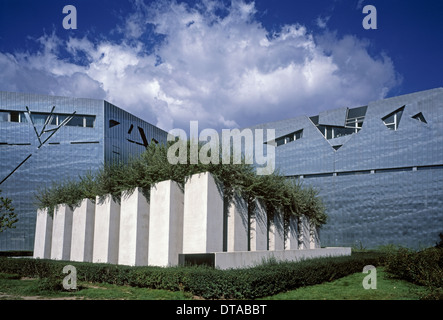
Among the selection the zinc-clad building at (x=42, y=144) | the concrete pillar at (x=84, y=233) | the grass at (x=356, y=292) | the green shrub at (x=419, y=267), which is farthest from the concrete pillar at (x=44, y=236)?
the green shrub at (x=419, y=267)

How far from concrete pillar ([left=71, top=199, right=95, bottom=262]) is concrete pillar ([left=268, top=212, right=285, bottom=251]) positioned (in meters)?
9.23

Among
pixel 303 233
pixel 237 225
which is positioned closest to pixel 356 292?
pixel 237 225

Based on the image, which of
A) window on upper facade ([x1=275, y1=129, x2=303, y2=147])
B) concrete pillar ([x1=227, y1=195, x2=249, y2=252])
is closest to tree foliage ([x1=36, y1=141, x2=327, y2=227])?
concrete pillar ([x1=227, y1=195, x2=249, y2=252])

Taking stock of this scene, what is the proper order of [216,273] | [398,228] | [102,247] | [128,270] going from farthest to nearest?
[398,228], [102,247], [128,270], [216,273]

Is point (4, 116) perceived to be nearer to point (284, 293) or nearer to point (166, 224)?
point (166, 224)

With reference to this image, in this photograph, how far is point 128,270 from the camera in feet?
41.3

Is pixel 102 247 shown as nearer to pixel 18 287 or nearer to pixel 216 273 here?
pixel 18 287

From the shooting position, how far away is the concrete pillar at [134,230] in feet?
49.2

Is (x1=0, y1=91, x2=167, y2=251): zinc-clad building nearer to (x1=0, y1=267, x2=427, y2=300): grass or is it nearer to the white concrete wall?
the white concrete wall

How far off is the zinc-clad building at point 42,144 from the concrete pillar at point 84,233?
47.8 feet

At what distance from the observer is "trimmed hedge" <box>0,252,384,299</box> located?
9.84 meters

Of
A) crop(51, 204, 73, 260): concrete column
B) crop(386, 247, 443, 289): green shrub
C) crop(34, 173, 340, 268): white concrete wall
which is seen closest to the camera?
crop(386, 247, 443, 289): green shrub
